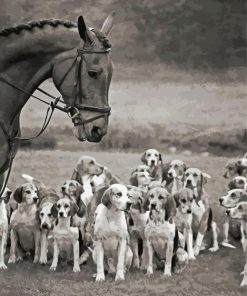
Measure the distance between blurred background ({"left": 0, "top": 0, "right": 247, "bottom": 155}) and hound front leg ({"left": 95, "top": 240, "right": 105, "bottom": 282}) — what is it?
936 millimetres

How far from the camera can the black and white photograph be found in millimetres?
5355

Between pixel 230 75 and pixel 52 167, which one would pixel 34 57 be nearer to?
pixel 52 167

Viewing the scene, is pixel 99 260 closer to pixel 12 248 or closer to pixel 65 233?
pixel 65 233

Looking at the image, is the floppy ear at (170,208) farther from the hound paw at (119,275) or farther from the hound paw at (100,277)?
the hound paw at (100,277)

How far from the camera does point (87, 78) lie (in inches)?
150

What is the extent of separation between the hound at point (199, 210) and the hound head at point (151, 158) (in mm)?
276

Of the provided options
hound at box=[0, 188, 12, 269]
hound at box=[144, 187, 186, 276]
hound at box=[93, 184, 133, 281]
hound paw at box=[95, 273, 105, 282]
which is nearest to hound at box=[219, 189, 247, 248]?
hound at box=[144, 187, 186, 276]

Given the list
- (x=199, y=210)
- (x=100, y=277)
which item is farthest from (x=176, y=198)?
(x=100, y=277)

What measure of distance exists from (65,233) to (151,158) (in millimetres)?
990

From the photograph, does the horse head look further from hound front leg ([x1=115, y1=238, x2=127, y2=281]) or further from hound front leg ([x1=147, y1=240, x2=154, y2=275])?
hound front leg ([x1=147, y1=240, x2=154, y2=275])

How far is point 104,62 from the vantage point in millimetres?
3805

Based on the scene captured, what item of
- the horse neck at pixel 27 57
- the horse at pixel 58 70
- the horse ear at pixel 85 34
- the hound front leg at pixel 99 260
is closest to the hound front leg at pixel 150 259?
the hound front leg at pixel 99 260

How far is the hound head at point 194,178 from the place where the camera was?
18.6 feet

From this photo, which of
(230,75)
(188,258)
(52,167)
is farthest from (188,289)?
(230,75)
